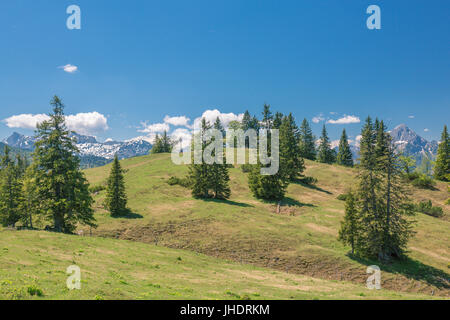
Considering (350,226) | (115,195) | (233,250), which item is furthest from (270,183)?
(115,195)

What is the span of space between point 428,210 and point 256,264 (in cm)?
5140

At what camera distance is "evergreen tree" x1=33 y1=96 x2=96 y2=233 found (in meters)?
31.8

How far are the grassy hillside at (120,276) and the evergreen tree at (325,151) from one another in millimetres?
90226

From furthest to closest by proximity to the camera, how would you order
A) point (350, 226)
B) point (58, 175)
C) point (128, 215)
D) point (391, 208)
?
1. point (128, 215)
2. point (350, 226)
3. point (391, 208)
4. point (58, 175)

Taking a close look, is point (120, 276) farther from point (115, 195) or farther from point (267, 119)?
point (267, 119)

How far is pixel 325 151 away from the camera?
111m

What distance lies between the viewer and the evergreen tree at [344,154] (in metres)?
107

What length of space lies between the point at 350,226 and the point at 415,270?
9.32 metres

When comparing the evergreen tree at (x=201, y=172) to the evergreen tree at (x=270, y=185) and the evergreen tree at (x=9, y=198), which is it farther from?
the evergreen tree at (x=9, y=198)

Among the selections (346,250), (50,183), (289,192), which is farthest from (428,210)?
(50,183)

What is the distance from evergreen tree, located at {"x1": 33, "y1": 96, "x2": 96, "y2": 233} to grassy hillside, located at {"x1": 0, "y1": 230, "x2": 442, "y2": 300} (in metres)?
5.26

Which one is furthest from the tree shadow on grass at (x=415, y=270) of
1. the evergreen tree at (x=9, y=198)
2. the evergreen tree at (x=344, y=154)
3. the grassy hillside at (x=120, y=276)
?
the evergreen tree at (x=344, y=154)
